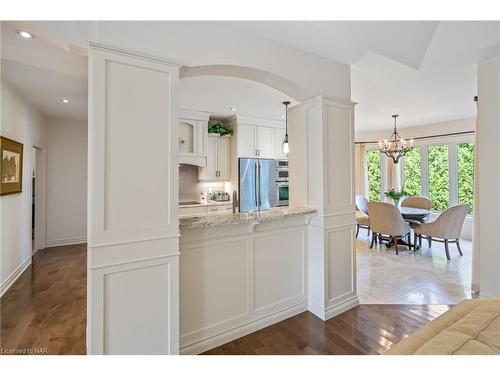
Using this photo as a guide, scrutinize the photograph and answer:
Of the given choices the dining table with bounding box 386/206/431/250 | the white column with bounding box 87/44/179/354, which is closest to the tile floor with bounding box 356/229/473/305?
the dining table with bounding box 386/206/431/250

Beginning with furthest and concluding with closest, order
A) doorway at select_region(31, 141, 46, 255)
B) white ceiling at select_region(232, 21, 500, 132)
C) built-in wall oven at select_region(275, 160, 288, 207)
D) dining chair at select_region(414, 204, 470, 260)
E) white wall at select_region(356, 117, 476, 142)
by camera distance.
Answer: white wall at select_region(356, 117, 476, 142) < built-in wall oven at select_region(275, 160, 288, 207) < doorway at select_region(31, 141, 46, 255) < dining chair at select_region(414, 204, 470, 260) < white ceiling at select_region(232, 21, 500, 132)

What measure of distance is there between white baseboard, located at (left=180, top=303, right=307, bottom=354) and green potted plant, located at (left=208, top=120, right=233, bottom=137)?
11.2 feet

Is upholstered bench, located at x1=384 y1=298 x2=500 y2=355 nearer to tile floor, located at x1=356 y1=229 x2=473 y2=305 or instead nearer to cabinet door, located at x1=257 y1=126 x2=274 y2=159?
tile floor, located at x1=356 y1=229 x2=473 y2=305

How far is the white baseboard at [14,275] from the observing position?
312 centimetres

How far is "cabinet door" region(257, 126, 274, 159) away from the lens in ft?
16.9

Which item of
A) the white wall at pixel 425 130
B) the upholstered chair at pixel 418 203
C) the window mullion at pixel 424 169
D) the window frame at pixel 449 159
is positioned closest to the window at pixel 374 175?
the white wall at pixel 425 130

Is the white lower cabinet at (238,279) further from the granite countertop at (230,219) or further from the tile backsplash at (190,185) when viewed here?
the tile backsplash at (190,185)

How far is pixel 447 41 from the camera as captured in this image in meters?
2.40

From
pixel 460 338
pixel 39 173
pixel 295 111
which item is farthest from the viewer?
pixel 39 173

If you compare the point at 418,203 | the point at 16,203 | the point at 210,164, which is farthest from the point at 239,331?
the point at 418,203

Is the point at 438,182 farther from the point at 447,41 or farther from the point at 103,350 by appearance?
the point at 103,350

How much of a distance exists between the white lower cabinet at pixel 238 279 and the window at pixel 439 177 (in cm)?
512
